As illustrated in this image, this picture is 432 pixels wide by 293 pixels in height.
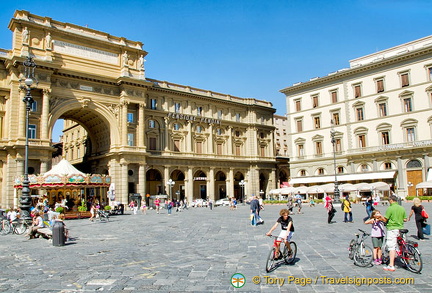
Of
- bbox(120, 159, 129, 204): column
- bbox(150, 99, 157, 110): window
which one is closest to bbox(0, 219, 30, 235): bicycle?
bbox(120, 159, 129, 204): column

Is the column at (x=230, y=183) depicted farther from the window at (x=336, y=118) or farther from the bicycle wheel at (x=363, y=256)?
the bicycle wheel at (x=363, y=256)

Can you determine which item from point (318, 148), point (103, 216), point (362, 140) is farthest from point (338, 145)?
point (103, 216)

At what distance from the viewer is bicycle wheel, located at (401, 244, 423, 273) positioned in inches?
327

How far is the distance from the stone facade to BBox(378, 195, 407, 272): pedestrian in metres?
29.2

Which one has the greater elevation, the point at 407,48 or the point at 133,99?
the point at 407,48

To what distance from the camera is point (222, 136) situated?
5559cm

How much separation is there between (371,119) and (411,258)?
40664 millimetres

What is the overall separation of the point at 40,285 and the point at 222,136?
4808cm

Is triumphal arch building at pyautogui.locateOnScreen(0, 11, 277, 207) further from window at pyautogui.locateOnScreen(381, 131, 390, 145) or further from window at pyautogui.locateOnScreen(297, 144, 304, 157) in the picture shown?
window at pyautogui.locateOnScreen(381, 131, 390, 145)

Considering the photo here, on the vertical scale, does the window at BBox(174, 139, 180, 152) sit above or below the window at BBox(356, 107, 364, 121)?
below

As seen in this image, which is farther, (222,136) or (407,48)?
(222,136)

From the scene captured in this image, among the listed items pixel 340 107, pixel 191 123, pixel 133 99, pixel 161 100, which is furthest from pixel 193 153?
pixel 340 107

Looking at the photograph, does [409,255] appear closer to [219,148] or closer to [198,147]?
[198,147]

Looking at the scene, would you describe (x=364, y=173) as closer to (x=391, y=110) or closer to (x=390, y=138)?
(x=390, y=138)
